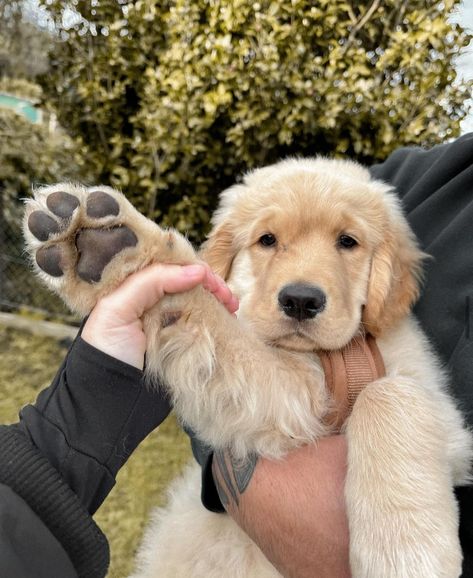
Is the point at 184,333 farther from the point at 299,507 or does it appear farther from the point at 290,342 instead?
the point at 299,507

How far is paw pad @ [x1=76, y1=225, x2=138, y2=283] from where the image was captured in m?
1.24

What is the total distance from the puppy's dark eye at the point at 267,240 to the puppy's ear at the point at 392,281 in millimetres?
385

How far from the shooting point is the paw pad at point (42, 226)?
4.01 ft

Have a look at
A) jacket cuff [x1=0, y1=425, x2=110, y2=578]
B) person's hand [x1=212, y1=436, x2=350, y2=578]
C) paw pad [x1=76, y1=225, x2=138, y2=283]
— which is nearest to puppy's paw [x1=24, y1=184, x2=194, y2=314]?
paw pad [x1=76, y1=225, x2=138, y2=283]

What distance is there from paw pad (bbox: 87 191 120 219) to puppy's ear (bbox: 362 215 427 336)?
A: 3.20ft

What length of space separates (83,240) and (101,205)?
99 millimetres

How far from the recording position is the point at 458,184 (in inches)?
73.5

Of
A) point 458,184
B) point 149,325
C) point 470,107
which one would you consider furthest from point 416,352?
point 470,107

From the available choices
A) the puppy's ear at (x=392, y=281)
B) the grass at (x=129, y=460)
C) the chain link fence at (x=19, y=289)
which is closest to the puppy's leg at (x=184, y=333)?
the puppy's ear at (x=392, y=281)

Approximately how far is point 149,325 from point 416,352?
3.12ft

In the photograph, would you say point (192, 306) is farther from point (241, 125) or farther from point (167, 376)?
point (241, 125)

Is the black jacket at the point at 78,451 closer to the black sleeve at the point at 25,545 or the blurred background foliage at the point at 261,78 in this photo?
the black sleeve at the point at 25,545

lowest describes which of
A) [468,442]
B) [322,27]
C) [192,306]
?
[468,442]

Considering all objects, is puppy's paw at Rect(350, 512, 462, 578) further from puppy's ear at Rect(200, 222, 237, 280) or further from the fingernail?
puppy's ear at Rect(200, 222, 237, 280)
